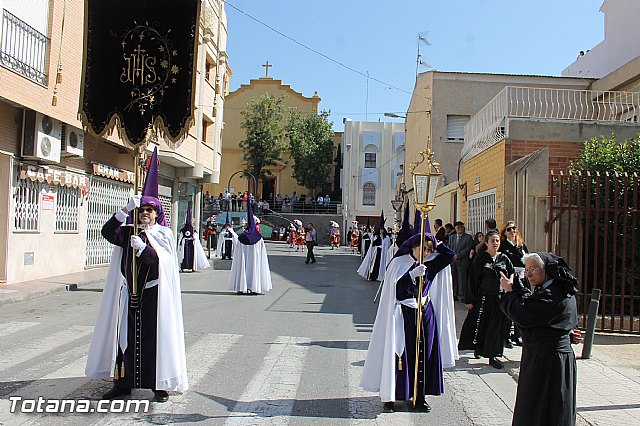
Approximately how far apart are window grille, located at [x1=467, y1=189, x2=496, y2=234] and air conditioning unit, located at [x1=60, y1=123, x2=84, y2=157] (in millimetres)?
11077

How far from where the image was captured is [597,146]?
39.5 feet

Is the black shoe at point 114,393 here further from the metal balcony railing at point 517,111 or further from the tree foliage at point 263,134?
the tree foliage at point 263,134

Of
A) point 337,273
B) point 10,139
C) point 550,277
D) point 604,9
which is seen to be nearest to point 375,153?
point 604,9

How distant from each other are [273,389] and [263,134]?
4966 centimetres

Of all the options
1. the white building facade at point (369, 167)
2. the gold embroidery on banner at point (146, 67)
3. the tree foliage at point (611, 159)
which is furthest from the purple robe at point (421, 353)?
the white building facade at point (369, 167)

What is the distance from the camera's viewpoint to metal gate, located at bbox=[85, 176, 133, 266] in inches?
802

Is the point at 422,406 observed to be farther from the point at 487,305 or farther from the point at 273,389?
the point at 487,305

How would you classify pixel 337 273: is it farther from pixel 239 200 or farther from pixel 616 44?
pixel 239 200

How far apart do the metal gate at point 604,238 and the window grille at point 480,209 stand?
3684mm

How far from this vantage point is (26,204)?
52.4 ft

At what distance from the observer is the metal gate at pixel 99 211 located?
20.4m

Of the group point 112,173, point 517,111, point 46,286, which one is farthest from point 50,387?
point 112,173

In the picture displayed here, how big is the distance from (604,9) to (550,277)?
2703 cm

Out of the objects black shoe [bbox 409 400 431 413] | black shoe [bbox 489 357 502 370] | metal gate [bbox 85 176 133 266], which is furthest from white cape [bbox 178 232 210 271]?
black shoe [bbox 409 400 431 413]
